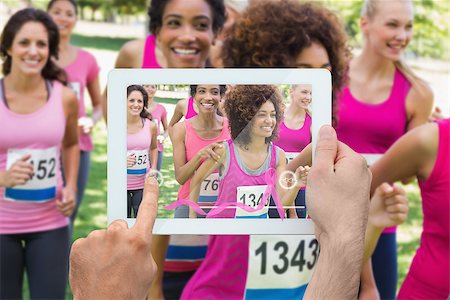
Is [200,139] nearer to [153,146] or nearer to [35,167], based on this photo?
[153,146]

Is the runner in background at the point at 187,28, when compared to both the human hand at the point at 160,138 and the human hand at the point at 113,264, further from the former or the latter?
the human hand at the point at 113,264

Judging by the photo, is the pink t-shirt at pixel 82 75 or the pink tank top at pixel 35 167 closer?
the pink tank top at pixel 35 167

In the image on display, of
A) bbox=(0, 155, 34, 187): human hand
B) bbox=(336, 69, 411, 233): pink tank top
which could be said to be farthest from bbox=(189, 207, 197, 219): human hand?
Result: bbox=(336, 69, 411, 233): pink tank top

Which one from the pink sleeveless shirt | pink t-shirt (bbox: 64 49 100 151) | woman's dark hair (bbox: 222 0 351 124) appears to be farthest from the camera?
pink t-shirt (bbox: 64 49 100 151)

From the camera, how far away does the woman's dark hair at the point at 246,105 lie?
1.12 metres

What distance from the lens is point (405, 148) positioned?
1772 mm

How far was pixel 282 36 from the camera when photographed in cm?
185

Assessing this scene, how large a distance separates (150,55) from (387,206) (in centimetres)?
155

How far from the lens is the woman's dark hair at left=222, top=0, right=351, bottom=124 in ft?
6.04

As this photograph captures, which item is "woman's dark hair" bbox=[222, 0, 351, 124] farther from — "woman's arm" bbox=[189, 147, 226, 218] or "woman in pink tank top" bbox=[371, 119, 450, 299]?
"woman's arm" bbox=[189, 147, 226, 218]

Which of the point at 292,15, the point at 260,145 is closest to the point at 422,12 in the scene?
the point at 292,15

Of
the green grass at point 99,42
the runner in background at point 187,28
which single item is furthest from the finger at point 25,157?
the green grass at point 99,42

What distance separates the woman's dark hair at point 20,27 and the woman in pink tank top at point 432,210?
1.84 m

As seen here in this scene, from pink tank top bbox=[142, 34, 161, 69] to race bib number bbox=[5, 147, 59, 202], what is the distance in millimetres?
589
